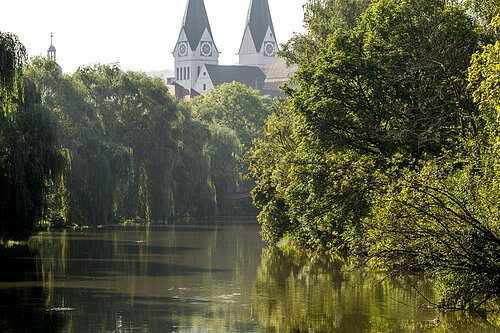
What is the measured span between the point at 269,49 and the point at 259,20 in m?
7.69

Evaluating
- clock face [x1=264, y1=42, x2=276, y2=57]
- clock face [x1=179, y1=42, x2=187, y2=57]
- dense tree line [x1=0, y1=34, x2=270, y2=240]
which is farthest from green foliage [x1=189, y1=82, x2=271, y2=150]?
clock face [x1=264, y1=42, x2=276, y2=57]

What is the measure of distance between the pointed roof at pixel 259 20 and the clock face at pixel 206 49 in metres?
7.78

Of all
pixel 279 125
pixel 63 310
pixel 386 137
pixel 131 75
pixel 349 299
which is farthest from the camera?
pixel 131 75

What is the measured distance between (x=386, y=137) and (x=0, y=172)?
14761 millimetres

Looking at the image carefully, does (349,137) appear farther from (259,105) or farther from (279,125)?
(259,105)

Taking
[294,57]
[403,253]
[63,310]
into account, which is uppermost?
[294,57]

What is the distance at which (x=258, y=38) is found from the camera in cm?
17888

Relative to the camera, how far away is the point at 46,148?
1532 inches

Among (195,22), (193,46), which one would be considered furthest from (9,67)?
(193,46)

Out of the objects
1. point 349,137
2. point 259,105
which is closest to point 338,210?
point 349,137

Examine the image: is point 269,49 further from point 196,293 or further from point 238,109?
point 196,293

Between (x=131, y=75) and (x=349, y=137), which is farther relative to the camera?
(x=131, y=75)

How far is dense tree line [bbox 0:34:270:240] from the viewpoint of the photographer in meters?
37.5

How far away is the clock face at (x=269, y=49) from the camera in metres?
181
